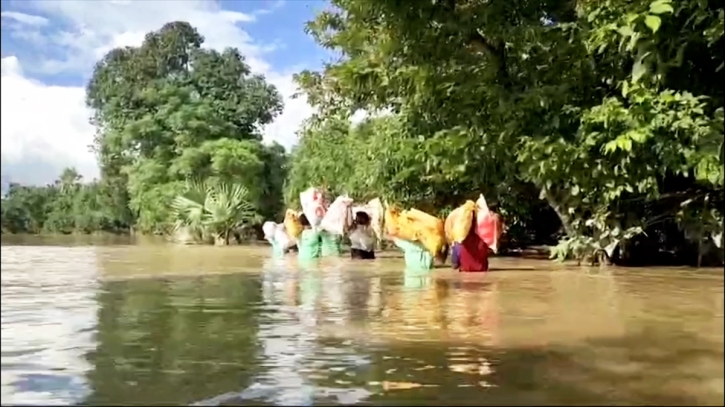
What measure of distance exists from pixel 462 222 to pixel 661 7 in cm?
534

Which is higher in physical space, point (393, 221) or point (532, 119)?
point (532, 119)

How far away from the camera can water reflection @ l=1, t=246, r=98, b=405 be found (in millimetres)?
3672

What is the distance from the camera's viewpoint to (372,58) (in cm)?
1123

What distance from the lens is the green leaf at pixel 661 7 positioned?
6.05 m

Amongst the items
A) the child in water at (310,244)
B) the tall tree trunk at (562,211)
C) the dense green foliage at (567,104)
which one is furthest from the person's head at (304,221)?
the tall tree trunk at (562,211)

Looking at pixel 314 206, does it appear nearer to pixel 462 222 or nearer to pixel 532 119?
pixel 462 222

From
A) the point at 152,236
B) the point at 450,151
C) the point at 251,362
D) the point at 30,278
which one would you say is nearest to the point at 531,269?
the point at 450,151

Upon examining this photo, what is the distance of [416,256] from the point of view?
39.7ft

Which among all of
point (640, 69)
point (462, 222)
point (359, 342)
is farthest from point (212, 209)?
point (359, 342)

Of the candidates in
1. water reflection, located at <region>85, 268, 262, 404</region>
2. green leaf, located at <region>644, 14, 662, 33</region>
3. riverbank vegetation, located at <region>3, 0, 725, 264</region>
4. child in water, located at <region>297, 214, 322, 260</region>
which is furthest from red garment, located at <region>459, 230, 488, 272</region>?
green leaf, located at <region>644, 14, 662, 33</region>

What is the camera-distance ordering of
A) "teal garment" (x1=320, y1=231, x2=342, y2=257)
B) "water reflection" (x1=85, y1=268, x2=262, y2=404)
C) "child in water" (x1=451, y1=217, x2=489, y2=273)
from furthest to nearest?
"teal garment" (x1=320, y1=231, x2=342, y2=257) → "child in water" (x1=451, y1=217, x2=489, y2=273) → "water reflection" (x1=85, y1=268, x2=262, y2=404)

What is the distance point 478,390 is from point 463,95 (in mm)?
6502

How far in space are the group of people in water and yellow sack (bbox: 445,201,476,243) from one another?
0.08 m

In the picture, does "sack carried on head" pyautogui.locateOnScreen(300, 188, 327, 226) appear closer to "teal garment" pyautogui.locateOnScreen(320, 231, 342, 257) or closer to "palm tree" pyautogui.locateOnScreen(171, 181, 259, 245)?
"teal garment" pyautogui.locateOnScreen(320, 231, 342, 257)
